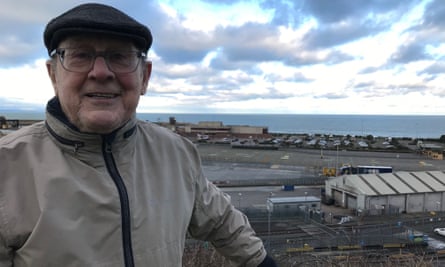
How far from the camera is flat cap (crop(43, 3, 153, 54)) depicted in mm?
1210

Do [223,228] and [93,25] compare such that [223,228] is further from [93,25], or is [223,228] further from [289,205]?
[289,205]

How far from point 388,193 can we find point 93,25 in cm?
→ 2259

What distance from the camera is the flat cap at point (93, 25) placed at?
3.97 feet

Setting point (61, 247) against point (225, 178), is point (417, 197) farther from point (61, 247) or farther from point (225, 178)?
point (61, 247)

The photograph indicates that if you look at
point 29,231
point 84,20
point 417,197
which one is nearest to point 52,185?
point 29,231

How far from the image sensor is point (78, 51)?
1256 mm

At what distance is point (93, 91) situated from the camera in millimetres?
1268

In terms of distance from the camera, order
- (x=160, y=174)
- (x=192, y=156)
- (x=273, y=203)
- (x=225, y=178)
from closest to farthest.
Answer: (x=160, y=174) < (x=192, y=156) < (x=273, y=203) < (x=225, y=178)

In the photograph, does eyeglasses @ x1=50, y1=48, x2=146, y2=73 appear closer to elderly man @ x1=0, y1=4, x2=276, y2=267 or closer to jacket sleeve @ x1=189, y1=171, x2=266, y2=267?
elderly man @ x1=0, y1=4, x2=276, y2=267

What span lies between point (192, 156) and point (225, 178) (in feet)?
89.2

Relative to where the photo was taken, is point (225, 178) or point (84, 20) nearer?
point (84, 20)

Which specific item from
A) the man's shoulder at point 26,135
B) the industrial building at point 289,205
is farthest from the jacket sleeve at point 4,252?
the industrial building at point 289,205

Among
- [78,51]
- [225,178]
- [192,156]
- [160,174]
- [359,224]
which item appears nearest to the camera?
[78,51]

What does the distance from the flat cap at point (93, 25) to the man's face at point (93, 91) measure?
4 cm
